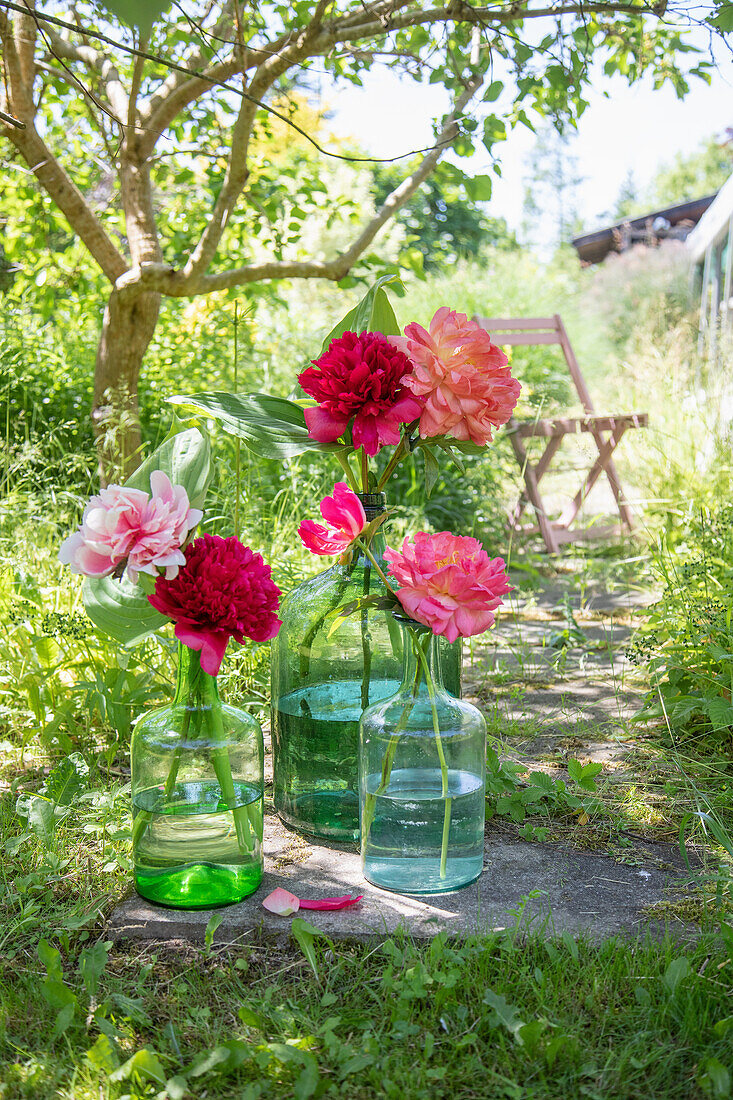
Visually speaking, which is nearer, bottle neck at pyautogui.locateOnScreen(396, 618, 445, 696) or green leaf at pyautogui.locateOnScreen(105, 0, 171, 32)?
green leaf at pyautogui.locateOnScreen(105, 0, 171, 32)

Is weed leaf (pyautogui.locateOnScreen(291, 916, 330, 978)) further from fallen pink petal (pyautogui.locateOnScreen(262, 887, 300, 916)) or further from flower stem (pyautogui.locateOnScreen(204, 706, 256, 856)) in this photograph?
flower stem (pyautogui.locateOnScreen(204, 706, 256, 856))

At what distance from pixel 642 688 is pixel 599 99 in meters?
2.06

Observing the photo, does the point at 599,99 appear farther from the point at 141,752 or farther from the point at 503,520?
the point at 141,752

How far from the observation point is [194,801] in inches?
57.7

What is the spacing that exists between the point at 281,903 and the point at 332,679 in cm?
40

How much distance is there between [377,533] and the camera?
1.67 meters

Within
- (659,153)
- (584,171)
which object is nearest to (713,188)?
(659,153)

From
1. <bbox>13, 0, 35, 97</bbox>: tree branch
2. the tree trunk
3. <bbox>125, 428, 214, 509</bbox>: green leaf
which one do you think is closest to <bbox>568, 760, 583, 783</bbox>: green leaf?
<bbox>125, 428, 214, 509</bbox>: green leaf

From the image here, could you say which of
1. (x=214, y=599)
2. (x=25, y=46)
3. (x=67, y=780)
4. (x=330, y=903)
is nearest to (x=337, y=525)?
(x=214, y=599)

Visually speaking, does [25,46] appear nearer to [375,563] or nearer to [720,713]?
[375,563]

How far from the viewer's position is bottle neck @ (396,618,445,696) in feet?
4.72

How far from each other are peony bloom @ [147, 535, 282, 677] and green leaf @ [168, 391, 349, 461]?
0.25m

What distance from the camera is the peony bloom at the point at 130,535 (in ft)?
4.15

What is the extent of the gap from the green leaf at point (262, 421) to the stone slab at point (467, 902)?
28.9 inches
